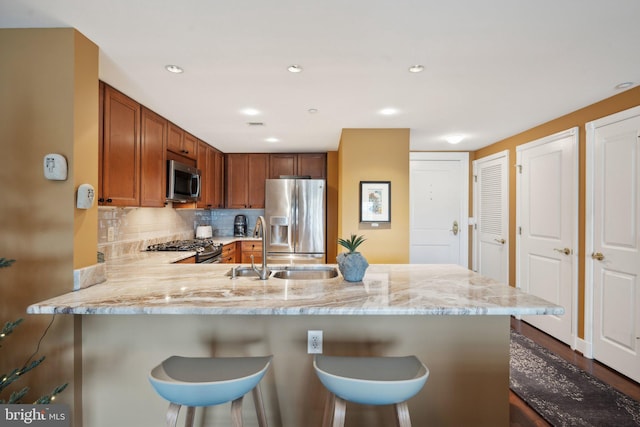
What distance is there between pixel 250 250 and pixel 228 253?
0.50 meters

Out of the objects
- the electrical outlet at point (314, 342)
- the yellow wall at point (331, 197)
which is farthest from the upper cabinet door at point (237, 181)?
the electrical outlet at point (314, 342)

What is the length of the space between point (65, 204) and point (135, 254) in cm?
169

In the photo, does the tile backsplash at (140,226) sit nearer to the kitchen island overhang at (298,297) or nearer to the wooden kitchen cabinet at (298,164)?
the kitchen island overhang at (298,297)

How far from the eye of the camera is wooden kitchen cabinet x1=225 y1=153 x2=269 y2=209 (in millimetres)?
5023

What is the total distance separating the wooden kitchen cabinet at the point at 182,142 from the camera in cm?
333

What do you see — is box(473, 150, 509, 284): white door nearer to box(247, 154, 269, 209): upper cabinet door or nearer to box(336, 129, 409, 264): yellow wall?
box(336, 129, 409, 264): yellow wall

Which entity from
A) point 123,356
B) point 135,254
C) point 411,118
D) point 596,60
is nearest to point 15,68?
point 123,356

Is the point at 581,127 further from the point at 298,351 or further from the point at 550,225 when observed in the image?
the point at 298,351

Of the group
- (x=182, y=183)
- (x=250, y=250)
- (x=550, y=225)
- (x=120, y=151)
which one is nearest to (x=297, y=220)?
(x=250, y=250)

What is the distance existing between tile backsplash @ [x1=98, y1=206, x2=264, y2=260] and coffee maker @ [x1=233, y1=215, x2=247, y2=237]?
46 centimetres

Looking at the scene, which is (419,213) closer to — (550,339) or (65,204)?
(550,339)

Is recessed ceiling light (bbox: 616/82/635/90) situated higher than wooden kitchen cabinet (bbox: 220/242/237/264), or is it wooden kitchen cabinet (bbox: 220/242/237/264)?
recessed ceiling light (bbox: 616/82/635/90)

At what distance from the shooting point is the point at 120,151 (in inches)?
95.7

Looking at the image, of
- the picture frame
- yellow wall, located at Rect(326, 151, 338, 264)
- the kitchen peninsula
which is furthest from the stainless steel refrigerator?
the kitchen peninsula
